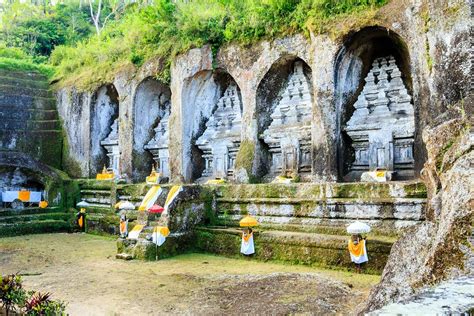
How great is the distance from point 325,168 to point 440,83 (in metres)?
3.10

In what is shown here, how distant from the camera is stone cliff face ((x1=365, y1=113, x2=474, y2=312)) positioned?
3896 mm

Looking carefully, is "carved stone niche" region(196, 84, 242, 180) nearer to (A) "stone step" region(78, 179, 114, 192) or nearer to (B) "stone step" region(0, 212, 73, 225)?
(A) "stone step" region(78, 179, 114, 192)

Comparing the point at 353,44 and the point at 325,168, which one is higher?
the point at 353,44

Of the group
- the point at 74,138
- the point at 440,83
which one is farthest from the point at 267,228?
the point at 74,138

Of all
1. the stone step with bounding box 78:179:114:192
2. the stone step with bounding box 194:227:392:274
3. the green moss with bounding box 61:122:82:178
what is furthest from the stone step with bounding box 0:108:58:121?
the stone step with bounding box 194:227:392:274

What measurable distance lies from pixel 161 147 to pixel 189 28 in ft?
14.2

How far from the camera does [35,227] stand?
13.9 meters

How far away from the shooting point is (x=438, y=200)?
5.28 metres

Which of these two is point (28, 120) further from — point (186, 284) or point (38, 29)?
point (186, 284)

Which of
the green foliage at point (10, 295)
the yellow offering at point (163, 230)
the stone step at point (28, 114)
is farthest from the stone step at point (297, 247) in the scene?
the stone step at point (28, 114)

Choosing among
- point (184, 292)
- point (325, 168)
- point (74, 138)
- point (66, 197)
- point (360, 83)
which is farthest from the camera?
point (74, 138)

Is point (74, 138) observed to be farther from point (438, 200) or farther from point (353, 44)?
point (438, 200)

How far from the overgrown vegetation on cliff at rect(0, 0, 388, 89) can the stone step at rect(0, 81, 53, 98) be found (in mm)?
915

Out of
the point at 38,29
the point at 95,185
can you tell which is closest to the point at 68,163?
the point at 95,185
